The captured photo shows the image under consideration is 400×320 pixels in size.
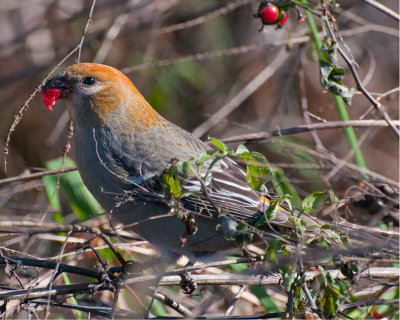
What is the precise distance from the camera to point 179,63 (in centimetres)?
624

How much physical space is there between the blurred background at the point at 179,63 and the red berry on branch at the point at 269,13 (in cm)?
253

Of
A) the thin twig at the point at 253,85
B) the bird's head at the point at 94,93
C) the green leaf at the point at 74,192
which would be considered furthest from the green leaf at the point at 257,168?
the thin twig at the point at 253,85

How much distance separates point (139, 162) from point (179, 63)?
295 centimetres

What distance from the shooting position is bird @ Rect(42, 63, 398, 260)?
3289 mm

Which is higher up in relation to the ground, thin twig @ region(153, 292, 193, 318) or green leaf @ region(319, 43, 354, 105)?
green leaf @ region(319, 43, 354, 105)

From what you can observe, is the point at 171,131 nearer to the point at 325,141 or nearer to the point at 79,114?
the point at 79,114

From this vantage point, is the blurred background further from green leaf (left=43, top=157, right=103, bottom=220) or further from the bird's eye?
the bird's eye

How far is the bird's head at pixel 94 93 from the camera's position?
3588mm

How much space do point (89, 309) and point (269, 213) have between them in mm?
1000

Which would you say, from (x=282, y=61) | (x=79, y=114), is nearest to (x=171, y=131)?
(x=79, y=114)

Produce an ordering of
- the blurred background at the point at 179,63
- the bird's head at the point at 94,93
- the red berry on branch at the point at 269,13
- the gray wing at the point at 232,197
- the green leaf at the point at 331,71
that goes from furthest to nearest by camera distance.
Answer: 1. the blurred background at the point at 179,63
2. the bird's head at the point at 94,93
3. the red berry on branch at the point at 269,13
4. the gray wing at the point at 232,197
5. the green leaf at the point at 331,71

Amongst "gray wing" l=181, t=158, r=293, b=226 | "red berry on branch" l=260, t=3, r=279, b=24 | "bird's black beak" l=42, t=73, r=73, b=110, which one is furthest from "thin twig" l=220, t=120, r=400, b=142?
"bird's black beak" l=42, t=73, r=73, b=110

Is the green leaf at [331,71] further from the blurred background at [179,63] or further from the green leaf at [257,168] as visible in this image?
the blurred background at [179,63]

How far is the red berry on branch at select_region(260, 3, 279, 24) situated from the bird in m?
0.91
